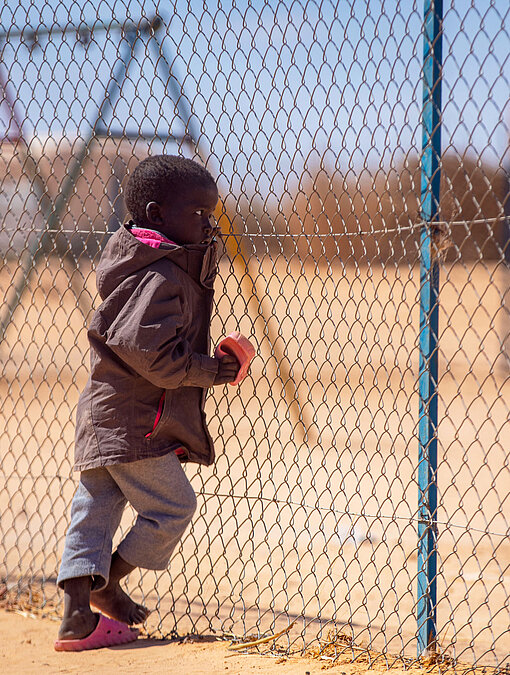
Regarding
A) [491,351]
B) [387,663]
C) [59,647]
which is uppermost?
[491,351]

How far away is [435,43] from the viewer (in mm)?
2541

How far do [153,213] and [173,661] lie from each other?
1550mm

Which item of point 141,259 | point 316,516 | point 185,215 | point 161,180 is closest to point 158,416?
point 141,259

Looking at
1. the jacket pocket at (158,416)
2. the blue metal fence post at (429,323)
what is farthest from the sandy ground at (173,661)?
the jacket pocket at (158,416)

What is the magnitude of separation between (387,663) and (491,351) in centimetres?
843

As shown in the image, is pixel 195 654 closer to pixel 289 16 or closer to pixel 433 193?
pixel 433 193

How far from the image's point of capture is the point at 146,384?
8.75 ft

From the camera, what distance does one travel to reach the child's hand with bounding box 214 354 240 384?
2.60 metres

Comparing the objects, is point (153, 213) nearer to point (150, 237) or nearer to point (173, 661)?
point (150, 237)

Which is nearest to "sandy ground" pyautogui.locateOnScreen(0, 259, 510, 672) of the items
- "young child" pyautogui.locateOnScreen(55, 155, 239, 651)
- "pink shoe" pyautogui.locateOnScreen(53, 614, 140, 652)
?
"pink shoe" pyautogui.locateOnScreen(53, 614, 140, 652)

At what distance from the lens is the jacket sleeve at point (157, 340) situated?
2443 mm

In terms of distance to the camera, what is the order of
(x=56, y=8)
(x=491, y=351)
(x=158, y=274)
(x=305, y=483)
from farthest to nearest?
(x=491, y=351)
(x=305, y=483)
(x=56, y=8)
(x=158, y=274)

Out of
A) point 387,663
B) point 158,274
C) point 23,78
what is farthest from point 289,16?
point 387,663

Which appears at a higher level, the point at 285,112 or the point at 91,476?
the point at 285,112
